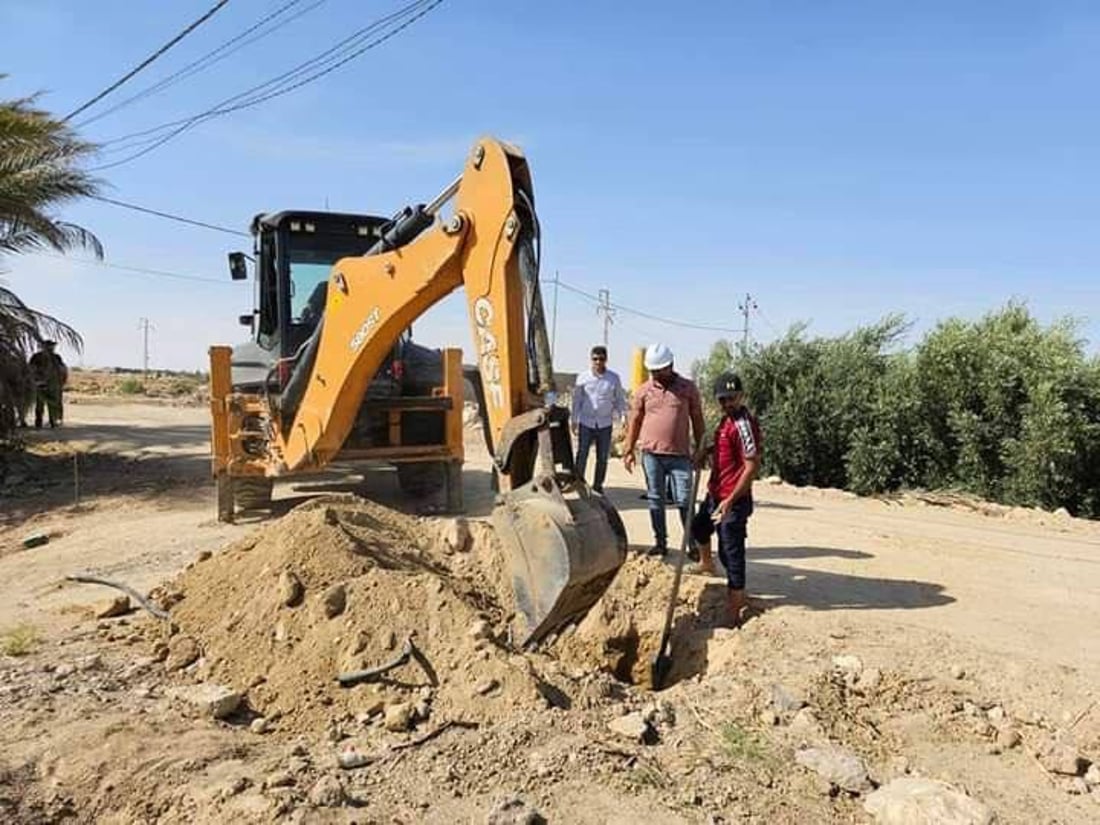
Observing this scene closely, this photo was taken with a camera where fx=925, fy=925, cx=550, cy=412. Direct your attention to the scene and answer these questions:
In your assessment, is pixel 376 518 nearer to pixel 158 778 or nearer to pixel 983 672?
pixel 158 778

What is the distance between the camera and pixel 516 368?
5.27 m

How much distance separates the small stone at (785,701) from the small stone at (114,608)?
13.2 feet

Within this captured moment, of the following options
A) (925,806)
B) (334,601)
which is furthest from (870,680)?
(334,601)

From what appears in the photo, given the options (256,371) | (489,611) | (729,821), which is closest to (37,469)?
(256,371)

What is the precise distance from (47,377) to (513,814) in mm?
15074

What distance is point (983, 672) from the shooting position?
5270 millimetres

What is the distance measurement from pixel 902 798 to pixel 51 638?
4624 mm

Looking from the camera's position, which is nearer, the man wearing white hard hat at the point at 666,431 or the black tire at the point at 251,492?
the man wearing white hard hat at the point at 666,431

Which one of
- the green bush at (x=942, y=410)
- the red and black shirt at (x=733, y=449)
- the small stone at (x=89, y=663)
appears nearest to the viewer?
the small stone at (x=89, y=663)

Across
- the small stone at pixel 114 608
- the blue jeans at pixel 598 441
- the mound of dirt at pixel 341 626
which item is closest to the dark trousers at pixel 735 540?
the mound of dirt at pixel 341 626

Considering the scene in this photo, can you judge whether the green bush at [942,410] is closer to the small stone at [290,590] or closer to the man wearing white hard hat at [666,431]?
the man wearing white hard hat at [666,431]

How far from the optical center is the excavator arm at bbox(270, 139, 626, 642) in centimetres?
466

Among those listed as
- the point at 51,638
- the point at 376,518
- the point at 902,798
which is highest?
the point at 376,518

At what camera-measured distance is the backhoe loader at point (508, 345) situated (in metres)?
4.68
